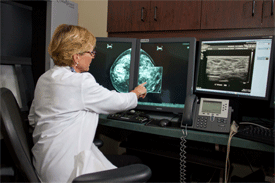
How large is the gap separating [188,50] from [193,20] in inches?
19.7

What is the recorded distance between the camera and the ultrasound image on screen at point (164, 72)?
1.42 meters

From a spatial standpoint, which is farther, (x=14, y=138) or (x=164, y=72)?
(x=164, y=72)

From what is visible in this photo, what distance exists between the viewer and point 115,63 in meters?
1.55

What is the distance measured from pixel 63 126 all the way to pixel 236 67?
1100 mm

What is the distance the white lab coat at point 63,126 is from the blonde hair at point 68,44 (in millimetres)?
107

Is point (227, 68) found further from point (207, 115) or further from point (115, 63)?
point (115, 63)

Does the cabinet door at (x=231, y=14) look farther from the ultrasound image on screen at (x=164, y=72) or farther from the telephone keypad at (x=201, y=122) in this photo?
the telephone keypad at (x=201, y=122)

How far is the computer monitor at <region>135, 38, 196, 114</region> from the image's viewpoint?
140cm

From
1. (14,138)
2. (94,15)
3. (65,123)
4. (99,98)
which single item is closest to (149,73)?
(99,98)

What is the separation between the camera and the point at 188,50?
4.59 feet

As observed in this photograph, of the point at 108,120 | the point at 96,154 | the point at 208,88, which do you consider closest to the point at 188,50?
the point at 208,88

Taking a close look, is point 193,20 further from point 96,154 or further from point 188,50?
point 96,154

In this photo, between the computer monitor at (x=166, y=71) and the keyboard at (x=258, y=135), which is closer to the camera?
the keyboard at (x=258, y=135)

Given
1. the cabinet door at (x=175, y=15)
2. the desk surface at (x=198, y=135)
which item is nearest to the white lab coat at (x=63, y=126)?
the desk surface at (x=198, y=135)
